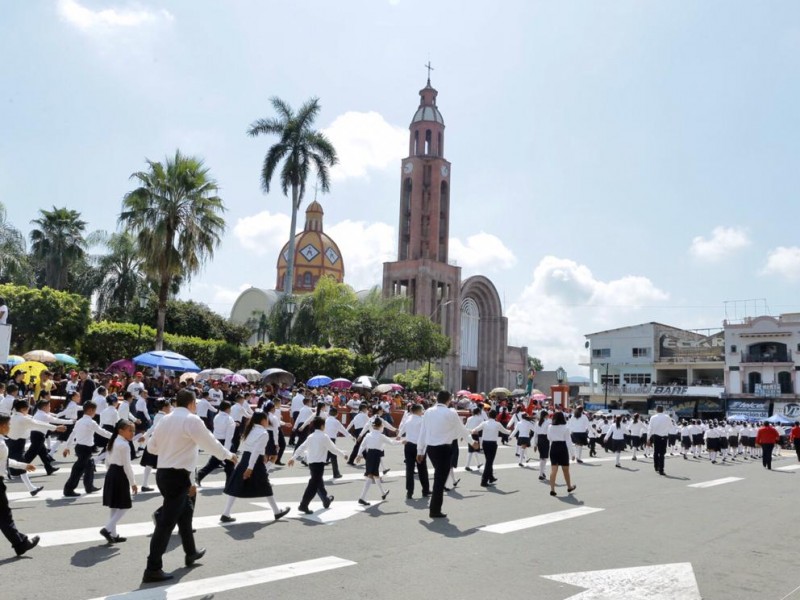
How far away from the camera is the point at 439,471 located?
9.43 meters

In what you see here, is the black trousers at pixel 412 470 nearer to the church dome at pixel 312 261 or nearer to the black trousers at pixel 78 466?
the black trousers at pixel 78 466

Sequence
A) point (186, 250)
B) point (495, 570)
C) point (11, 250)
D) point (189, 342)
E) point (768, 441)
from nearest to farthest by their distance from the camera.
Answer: point (495, 570) → point (768, 441) → point (186, 250) → point (11, 250) → point (189, 342)

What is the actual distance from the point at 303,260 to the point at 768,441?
2456 inches

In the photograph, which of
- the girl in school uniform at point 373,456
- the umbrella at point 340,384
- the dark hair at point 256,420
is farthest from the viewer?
the umbrella at point 340,384

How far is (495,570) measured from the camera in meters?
6.69

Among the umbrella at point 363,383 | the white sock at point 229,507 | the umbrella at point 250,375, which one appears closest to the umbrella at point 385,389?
the umbrella at point 363,383

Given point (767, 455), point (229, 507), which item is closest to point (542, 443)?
point (229, 507)

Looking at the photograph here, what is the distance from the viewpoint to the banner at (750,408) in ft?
185

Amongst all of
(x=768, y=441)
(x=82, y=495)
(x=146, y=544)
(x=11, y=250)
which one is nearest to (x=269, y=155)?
(x=11, y=250)

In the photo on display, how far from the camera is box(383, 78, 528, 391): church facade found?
6750 cm

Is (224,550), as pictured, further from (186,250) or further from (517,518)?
(186,250)

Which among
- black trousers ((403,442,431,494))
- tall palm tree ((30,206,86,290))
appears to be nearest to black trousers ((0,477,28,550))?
black trousers ((403,442,431,494))

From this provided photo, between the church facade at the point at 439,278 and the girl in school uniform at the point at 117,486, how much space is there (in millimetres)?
57805

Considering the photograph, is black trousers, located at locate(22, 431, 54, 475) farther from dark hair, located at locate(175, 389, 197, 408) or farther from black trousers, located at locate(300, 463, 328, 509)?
dark hair, located at locate(175, 389, 197, 408)
